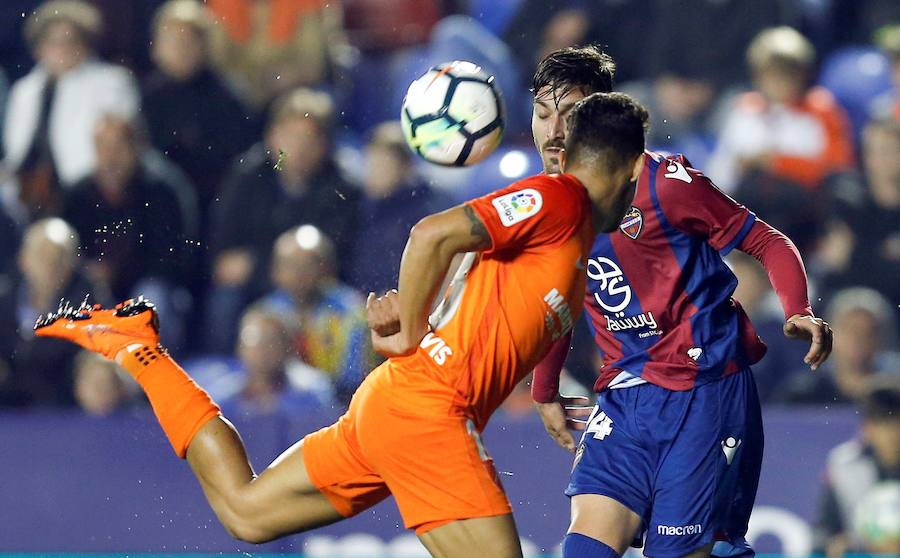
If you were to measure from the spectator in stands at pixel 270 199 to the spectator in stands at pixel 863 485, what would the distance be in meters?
3.01

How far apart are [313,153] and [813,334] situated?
12.9ft

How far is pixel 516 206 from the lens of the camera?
3.82m

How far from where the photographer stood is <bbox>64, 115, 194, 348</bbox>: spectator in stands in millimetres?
7746

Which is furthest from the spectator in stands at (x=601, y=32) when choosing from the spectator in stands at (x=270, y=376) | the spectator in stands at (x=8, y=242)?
the spectator in stands at (x=8, y=242)

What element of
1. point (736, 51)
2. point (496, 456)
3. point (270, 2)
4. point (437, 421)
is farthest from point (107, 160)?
point (437, 421)

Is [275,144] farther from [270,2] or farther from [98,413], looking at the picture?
[98,413]

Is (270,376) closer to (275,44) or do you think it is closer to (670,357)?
(275,44)

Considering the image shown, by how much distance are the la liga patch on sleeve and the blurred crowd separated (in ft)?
10.7

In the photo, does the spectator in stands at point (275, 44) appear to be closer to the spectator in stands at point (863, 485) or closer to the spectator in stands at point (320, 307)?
the spectator in stands at point (320, 307)

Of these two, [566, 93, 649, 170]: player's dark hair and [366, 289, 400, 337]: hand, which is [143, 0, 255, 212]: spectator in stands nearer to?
[366, 289, 400, 337]: hand

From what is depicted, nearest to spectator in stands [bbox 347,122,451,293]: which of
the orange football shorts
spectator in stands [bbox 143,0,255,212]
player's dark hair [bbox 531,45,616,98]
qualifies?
spectator in stands [bbox 143,0,255,212]

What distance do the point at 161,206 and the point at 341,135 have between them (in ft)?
3.72

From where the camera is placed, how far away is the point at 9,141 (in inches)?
341

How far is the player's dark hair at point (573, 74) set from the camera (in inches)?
178
